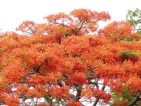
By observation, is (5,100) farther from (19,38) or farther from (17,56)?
(19,38)

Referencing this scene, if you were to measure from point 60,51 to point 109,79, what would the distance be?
204 cm

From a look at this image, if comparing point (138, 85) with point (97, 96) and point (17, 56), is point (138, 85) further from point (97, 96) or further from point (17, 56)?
point (17, 56)

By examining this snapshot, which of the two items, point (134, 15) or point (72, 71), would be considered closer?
point (72, 71)

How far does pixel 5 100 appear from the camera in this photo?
14859mm

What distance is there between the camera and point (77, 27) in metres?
18.4

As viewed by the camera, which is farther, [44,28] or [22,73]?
[44,28]

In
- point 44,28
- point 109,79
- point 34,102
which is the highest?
point 44,28

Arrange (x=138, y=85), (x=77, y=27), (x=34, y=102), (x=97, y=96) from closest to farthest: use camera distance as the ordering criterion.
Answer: (x=138, y=85) < (x=97, y=96) < (x=34, y=102) < (x=77, y=27)

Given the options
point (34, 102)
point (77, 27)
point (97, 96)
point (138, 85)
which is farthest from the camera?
point (77, 27)

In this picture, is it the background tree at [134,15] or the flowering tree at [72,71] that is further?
the background tree at [134,15]

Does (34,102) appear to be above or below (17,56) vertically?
below

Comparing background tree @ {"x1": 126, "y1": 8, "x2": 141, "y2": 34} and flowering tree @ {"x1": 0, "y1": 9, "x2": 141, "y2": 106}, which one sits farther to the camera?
background tree @ {"x1": 126, "y1": 8, "x2": 141, "y2": 34}

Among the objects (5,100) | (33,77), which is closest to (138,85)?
(33,77)

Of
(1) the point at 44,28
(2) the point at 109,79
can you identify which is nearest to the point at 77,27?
(1) the point at 44,28
